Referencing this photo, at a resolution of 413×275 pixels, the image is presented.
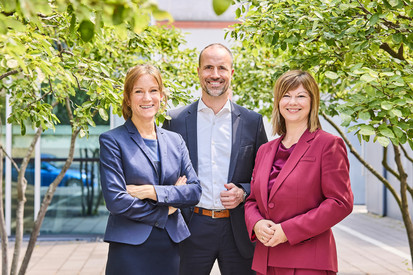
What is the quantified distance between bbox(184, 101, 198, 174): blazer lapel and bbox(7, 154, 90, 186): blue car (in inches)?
294

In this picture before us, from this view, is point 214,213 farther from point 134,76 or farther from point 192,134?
point 134,76

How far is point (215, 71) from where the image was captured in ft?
12.5

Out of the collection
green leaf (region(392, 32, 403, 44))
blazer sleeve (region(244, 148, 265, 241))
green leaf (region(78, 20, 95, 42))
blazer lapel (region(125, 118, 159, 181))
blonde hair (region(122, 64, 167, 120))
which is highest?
green leaf (region(392, 32, 403, 44))

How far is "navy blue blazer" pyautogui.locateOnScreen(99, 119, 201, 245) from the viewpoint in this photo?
10.0 ft

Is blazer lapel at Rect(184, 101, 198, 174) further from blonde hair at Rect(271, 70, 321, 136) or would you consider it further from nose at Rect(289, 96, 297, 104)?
nose at Rect(289, 96, 297, 104)

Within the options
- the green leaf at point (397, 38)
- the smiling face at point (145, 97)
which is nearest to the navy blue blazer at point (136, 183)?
the smiling face at point (145, 97)

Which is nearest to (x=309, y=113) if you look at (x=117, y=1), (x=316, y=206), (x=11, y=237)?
(x=316, y=206)

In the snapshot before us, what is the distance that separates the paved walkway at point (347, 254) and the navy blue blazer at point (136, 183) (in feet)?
15.6

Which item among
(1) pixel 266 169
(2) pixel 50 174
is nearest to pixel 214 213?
(1) pixel 266 169

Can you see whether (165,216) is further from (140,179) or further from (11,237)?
(11,237)

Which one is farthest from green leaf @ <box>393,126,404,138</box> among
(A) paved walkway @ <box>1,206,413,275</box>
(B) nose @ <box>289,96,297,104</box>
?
(A) paved walkway @ <box>1,206,413,275</box>

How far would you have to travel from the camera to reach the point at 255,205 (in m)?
3.31

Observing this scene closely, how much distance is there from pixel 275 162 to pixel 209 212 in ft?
2.38

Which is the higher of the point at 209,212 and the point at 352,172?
the point at 209,212
